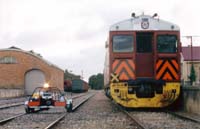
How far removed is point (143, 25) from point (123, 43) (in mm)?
1050

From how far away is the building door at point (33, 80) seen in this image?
63.5 m

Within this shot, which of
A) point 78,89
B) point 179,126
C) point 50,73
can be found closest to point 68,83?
point 78,89

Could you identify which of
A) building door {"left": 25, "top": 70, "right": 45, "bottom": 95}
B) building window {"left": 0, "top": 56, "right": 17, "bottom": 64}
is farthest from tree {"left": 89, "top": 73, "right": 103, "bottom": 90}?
building window {"left": 0, "top": 56, "right": 17, "bottom": 64}

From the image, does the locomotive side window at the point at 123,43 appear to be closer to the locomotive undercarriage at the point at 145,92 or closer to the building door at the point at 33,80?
the locomotive undercarriage at the point at 145,92

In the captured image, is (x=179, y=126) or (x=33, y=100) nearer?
(x=179, y=126)

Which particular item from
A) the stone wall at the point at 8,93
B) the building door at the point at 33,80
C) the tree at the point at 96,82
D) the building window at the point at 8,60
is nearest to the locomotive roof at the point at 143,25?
the stone wall at the point at 8,93

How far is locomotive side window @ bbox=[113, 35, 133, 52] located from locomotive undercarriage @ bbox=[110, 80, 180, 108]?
4.21ft

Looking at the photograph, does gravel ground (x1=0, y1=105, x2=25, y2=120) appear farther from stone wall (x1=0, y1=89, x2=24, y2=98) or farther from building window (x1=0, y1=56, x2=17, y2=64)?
building window (x1=0, y1=56, x2=17, y2=64)

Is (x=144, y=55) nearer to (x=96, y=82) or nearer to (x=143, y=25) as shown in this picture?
(x=143, y=25)

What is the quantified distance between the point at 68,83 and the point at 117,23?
218 ft

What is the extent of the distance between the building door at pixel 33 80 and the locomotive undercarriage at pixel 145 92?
45.8 m

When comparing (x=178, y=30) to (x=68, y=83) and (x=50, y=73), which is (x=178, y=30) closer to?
(x=50, y=73)

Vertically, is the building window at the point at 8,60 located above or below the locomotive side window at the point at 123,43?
above

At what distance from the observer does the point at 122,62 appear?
58.3 feet
